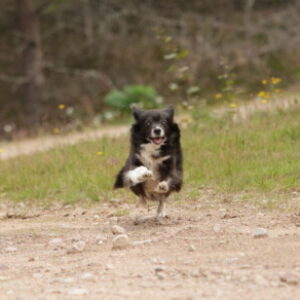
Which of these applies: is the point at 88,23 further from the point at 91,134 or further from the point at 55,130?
the point at 55,130

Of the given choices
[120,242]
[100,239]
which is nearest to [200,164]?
[100,239]

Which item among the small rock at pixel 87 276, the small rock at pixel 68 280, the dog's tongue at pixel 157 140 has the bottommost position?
the small rock at pixel 68 280

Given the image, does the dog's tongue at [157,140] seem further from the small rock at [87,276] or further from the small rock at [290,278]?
the small rock at [290,278]

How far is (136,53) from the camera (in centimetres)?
2372

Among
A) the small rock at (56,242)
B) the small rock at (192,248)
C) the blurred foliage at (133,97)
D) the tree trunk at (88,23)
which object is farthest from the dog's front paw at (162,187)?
the tree trunk at (88,23)

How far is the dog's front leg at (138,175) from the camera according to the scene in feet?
24.9

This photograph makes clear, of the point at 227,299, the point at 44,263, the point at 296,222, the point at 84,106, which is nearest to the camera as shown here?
the point at 227,299

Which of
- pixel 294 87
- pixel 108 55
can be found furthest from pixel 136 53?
pixel 294 87

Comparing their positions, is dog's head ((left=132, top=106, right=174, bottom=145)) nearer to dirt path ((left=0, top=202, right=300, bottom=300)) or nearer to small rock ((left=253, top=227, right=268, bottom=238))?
dirt path ((left=0, top=202, right=300, bottom=300))

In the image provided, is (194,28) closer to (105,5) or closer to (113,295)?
(105,5)

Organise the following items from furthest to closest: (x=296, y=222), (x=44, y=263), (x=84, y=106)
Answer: (x=84, y=106), (x=296, y=222), (x=44, y=263)

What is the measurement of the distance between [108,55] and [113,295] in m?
19.6

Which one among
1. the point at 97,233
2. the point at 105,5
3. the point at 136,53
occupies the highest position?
the point at 105,5

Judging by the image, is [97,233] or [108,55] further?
[108,55]
